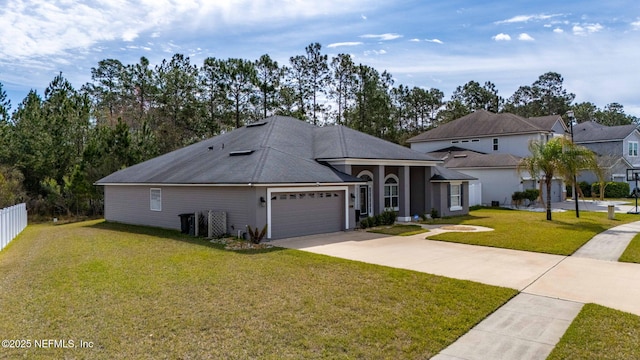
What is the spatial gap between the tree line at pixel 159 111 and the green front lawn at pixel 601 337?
27.5 metres

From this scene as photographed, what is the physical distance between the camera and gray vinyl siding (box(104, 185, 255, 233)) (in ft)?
50.8

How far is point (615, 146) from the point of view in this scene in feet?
147

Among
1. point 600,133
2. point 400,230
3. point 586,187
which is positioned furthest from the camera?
point 600,133

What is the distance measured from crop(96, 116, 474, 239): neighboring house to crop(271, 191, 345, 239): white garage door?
4cm

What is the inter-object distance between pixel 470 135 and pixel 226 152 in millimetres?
26011

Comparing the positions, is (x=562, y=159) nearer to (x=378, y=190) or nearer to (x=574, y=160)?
(x=574, y=160)

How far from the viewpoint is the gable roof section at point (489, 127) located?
3609 cm

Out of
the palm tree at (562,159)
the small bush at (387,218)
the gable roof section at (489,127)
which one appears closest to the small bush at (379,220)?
the small bush at (387,218)

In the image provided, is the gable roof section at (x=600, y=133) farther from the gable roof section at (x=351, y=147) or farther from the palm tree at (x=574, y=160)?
the gable roof section at (x=351, y=147)

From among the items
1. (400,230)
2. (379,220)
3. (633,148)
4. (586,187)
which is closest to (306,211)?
(400,230)

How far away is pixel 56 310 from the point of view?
6938 millimetres

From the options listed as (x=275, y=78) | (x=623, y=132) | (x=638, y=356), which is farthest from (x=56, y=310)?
(x=623, y=132)

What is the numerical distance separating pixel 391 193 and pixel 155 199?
12.2 meters

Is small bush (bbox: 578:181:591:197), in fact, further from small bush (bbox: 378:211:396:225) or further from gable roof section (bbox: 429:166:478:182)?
small bush (bbox: 378:211:396:225)
